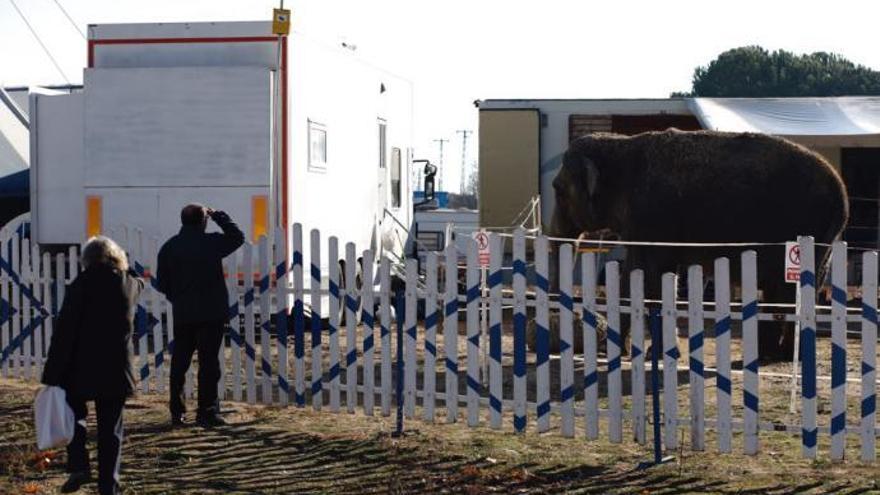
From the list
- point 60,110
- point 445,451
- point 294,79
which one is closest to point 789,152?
point 294,79

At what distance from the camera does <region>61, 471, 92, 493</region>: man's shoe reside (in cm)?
931

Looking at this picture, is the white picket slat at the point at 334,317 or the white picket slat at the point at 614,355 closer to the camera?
the white picket slat at the point at 614,355

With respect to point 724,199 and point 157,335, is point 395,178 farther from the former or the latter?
point 157,335

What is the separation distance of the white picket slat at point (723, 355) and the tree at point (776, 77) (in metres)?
58.7

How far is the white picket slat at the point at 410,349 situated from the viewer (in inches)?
437

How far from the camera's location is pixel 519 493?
905 centimetres

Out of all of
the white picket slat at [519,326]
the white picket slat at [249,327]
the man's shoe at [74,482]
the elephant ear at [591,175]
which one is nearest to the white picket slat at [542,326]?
the white picket slat at [519,326]

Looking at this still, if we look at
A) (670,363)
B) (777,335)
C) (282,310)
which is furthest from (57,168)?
(670,363)

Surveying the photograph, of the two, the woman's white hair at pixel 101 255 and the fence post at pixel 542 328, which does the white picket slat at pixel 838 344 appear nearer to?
the fence post at pixel 542 328

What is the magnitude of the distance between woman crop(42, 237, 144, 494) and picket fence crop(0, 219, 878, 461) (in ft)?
8.92

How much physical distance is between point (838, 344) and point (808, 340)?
0.21m

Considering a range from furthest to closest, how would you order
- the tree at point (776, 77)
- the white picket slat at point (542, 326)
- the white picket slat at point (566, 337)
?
the tree at point (776, 77)
the white picket slat at point (542, 326)
the white picket slat at point (566, 337)

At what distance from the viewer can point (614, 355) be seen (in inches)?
392

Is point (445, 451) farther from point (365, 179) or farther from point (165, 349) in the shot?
point (365, 179)
